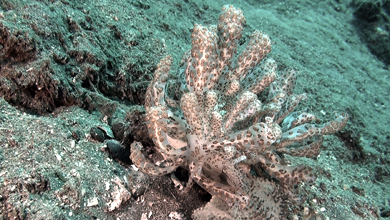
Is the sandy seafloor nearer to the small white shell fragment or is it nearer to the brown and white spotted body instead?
the small white shell fragment

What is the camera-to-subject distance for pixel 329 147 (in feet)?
11.7

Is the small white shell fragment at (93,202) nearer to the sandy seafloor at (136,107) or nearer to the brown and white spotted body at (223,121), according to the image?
the sandy seafloor at (136,107)

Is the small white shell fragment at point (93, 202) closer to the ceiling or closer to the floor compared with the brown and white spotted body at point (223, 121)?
closer to the floor

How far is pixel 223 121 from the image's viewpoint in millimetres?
1945

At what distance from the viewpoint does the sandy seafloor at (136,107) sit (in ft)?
4.99

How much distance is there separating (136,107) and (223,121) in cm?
76

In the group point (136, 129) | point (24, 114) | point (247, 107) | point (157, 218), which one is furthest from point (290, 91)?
point (24, 114)

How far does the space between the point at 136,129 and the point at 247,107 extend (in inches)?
34.5

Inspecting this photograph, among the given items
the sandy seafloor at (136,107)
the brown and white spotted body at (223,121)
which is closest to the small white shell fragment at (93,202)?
the sandy seafloor at (136,107)

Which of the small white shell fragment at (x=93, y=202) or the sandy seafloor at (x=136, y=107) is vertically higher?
the sandy seafloor at (x=136, y=107)

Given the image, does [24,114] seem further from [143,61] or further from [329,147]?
[329,147]

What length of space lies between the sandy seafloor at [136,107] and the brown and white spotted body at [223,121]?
0.98 feet

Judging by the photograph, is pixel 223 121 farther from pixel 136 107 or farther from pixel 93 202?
pixel 93 202

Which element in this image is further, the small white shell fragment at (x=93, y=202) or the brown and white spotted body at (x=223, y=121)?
the brown and white spotted body at (x=223, y=121)
